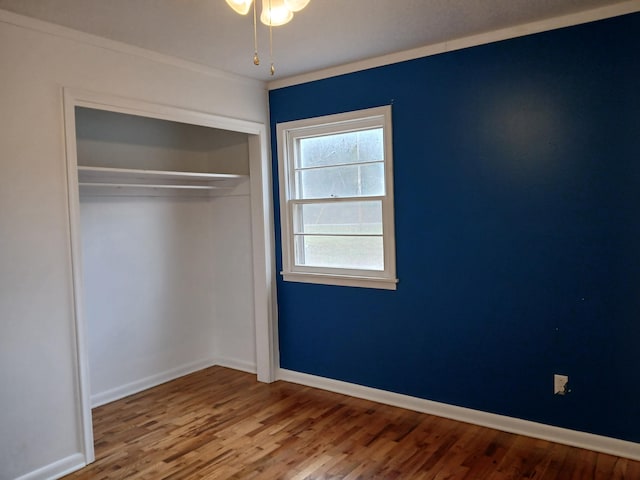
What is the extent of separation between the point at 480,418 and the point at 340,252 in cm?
159

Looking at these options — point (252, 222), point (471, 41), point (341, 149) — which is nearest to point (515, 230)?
point (471, 41)

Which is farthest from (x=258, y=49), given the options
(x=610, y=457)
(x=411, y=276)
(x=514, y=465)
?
(x=610, y=457)

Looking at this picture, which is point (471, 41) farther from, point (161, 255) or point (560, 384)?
point (161, 255)

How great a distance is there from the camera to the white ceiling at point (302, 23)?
2.65m

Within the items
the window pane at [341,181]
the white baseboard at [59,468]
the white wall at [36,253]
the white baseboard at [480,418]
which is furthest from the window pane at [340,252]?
the white baseboard at [59,468]

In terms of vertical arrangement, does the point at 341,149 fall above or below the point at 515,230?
above

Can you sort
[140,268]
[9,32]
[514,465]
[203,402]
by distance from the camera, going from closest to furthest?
[9,32] → [514,465] → [203,402] → [140,268]

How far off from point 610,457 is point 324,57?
10.3ft

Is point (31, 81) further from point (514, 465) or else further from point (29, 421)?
point (514, 465)

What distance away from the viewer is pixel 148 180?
418cm

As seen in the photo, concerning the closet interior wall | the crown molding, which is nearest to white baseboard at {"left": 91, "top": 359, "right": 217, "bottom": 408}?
the closet interior wall

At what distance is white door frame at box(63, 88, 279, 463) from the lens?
116 inches

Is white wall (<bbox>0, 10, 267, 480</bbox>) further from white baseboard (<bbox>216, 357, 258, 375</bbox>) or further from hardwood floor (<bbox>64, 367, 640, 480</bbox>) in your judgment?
white baseboard (<bbox>216, 357, 258, 375</bbox>)

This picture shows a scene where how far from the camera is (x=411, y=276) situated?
3.63 meters
